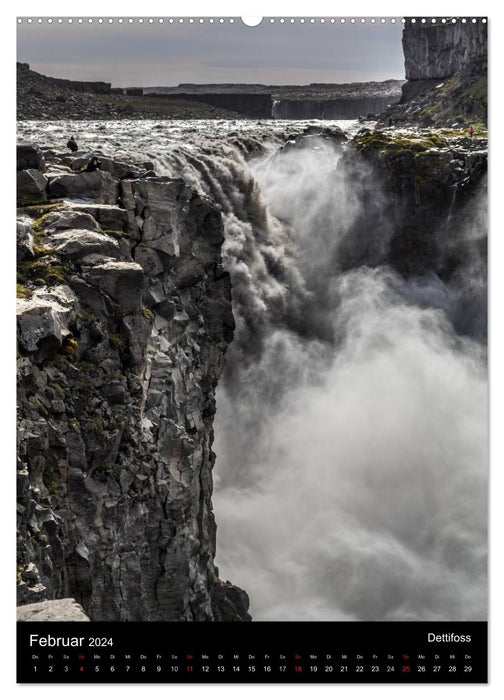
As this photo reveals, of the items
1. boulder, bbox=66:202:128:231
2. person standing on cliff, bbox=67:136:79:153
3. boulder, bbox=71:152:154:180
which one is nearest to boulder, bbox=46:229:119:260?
boulder, bbox=66:202:128:231

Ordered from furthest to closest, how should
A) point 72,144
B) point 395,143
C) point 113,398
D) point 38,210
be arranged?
point 395,143
point 72,144
point 38,210
point 113,398

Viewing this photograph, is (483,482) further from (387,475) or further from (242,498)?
(242,498)

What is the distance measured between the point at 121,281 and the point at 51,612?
479 inches

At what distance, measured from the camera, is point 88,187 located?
104ft

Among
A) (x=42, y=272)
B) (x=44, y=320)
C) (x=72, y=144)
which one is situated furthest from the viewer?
(x=72, y=144)

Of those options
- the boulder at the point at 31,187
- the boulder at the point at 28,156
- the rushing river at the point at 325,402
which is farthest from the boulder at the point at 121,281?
the rushing river at the point at 325,402

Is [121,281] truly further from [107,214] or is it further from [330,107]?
[330,107]

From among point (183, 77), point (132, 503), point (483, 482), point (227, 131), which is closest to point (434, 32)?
point (183, 77)

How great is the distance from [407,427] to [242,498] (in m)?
6.79

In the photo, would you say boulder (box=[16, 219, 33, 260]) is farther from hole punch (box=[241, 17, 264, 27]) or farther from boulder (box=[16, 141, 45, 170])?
hole punch (box=[241, 17, 264, 27])

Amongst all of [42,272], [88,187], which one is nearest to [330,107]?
[88,187]

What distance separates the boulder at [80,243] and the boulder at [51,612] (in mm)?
11562

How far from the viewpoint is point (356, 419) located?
123ft

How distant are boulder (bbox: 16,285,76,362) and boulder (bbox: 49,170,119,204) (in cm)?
460
